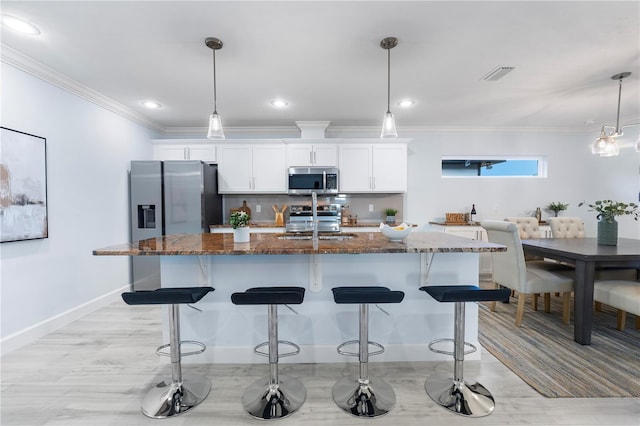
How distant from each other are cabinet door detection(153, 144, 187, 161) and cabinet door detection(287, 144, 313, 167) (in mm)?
1606

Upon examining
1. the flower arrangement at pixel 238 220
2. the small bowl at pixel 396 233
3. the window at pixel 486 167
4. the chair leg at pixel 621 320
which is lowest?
the chair leg at pixel 621 320

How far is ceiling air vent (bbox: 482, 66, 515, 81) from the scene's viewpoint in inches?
110

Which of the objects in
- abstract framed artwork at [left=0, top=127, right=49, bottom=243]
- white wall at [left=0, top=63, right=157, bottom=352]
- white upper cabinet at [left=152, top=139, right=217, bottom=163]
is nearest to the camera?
abstract framed artwork at [left=0, top=127, right=49, bottom=243]

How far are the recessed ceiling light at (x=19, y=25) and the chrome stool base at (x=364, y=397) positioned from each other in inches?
133

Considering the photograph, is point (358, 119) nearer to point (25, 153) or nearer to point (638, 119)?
point (25, 153)

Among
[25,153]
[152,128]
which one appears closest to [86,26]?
[25,153]

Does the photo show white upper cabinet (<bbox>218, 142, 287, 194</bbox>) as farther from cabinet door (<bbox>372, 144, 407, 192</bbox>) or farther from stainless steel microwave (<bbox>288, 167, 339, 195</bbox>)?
cabinet door (<bbox>372, 144, 407, 192</bbox>)

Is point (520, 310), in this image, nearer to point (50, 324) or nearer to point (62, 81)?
point (50, 324)

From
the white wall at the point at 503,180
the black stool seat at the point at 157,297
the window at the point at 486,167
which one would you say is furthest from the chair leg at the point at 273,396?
the window at the point at 486,167

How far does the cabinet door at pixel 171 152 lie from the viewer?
4.51 m

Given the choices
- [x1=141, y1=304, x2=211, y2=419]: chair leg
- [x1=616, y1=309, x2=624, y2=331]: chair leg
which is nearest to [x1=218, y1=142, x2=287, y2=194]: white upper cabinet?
[x1=141, y1=304, x2=211, y2=419]: chair leg

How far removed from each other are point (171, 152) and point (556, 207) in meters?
6.33

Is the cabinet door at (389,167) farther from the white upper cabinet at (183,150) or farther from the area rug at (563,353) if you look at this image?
the white upper cabinet at (183,150)

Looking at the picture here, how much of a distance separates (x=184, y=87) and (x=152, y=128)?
1.86 metres
